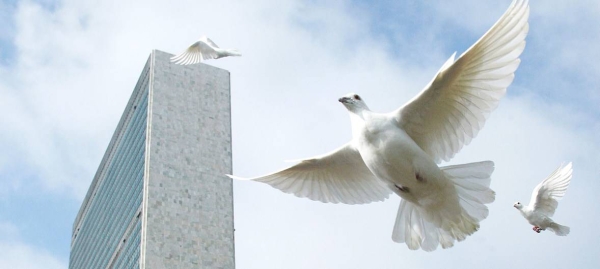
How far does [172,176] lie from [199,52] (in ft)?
84.7

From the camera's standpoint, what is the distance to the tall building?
135 ft

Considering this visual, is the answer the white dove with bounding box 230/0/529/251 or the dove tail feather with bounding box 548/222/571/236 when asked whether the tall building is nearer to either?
the dove tail feather with bounding box 548/222/571/236

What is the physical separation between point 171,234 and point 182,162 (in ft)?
15.1

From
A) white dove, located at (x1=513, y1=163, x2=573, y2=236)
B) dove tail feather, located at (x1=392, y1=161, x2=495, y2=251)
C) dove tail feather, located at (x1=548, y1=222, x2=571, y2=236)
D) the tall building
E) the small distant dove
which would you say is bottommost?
dove tail feather, located at (x1=392, y1=161, x2=495, y2=251)

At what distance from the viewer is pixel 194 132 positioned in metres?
45.9

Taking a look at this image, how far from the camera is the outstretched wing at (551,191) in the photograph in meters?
15.3

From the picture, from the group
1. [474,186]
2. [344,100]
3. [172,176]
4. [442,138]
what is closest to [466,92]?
[442,138]

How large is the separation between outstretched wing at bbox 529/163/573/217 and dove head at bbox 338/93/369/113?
5.67 meters

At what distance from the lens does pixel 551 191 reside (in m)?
15.4

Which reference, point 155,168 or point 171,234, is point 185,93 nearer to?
point 155,168

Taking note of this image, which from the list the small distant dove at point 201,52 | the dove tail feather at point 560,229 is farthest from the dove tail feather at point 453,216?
the small distant dove at point 201,52

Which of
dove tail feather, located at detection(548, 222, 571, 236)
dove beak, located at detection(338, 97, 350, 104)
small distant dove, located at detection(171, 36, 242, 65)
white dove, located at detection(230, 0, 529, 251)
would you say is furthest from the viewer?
small distant dove, located at detection(171, 36, 242, 65)

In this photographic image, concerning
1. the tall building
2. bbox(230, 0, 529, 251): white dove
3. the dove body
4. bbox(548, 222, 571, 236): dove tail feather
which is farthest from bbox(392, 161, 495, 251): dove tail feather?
the tall building

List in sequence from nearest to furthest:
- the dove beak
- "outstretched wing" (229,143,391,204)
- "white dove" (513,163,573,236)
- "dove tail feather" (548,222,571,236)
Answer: the dove beak < "outstretched wing" (229,143,391,204) < "dove tail feather" (548,222,571,236) < "white dove" (513,163,573,236)
